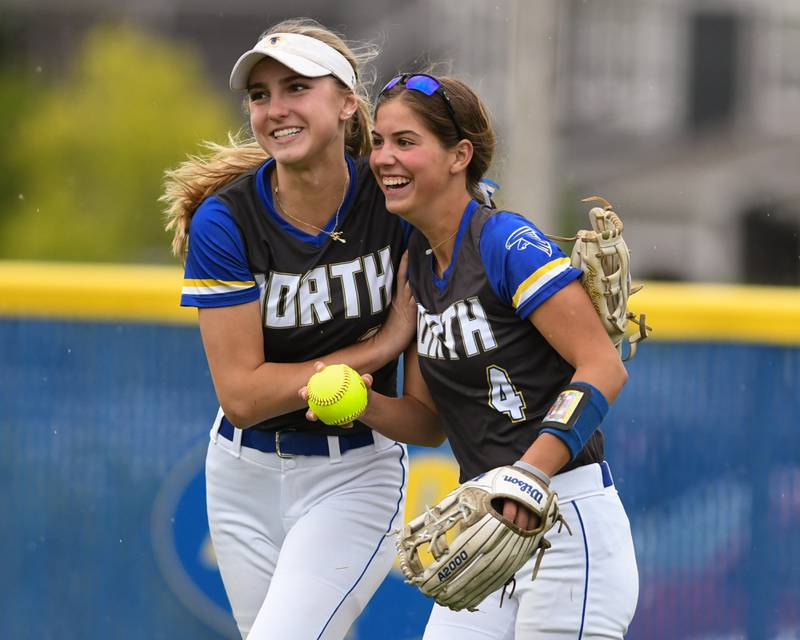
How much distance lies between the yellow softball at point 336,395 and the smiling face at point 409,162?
46cm

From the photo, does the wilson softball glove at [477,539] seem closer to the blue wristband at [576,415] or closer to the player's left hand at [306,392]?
the blue wristband at [576,415]

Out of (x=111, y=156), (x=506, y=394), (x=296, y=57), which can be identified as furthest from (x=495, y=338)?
(x=111, y=156)

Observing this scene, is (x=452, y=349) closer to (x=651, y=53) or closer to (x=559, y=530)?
(x=559, y=530)

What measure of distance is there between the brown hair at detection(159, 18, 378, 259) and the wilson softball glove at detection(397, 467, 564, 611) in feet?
3.99

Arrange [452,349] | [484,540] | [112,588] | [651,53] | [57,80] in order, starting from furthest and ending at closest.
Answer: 1. [57,80]
2. [651,53]
3. [112,588]
4. [452,349]
5. [484,540]

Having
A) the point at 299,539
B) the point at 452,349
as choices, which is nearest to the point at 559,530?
the point at 452,349

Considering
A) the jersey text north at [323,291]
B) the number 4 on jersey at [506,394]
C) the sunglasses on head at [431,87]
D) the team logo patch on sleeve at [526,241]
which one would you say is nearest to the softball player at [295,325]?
the jersey text north at [323,291]

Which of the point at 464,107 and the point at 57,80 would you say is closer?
the point at 464,107

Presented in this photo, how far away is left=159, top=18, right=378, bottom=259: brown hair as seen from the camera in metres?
3.90

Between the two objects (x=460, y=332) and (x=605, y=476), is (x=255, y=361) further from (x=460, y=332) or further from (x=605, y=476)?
(x=605, y=476)

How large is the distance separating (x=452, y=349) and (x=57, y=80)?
33.6 metres

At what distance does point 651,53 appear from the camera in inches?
1283

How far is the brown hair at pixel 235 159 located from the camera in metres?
3.90

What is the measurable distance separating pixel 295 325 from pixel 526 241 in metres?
0.82
